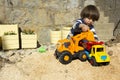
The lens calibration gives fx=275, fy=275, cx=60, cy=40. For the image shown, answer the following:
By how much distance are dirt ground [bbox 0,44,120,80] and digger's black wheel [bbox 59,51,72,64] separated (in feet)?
0.24

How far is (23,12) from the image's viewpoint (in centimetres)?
668

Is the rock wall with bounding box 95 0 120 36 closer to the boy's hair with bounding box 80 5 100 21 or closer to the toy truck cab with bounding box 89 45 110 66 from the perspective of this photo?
the boy's hair with bounding box 80 5 100 21

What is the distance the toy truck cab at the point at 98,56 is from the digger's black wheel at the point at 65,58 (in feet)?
1.27

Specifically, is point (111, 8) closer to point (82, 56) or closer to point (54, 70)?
point (82, 56)

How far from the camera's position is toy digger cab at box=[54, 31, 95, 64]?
507 centimetres

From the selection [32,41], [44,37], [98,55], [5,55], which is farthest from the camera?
[44,37]

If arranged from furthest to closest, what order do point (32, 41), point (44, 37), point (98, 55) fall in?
point (44, 37), point (32, 41), point (98, 55)

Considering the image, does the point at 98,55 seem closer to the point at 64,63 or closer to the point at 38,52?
the point at 64,63

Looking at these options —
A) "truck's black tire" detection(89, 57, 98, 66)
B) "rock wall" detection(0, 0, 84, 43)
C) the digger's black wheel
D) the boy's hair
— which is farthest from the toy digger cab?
"rock wall" detection(0, 0, 84, 43)

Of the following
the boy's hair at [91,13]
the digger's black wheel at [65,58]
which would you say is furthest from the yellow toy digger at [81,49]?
the boy's hair at [91,13]

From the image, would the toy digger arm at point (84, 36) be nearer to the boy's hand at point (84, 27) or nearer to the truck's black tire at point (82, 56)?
the boy's hand at point (84, 27)

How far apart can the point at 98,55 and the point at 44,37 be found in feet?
7.64

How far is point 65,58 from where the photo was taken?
16.6ft

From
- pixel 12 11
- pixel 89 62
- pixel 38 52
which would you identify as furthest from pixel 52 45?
pixel 89 62
